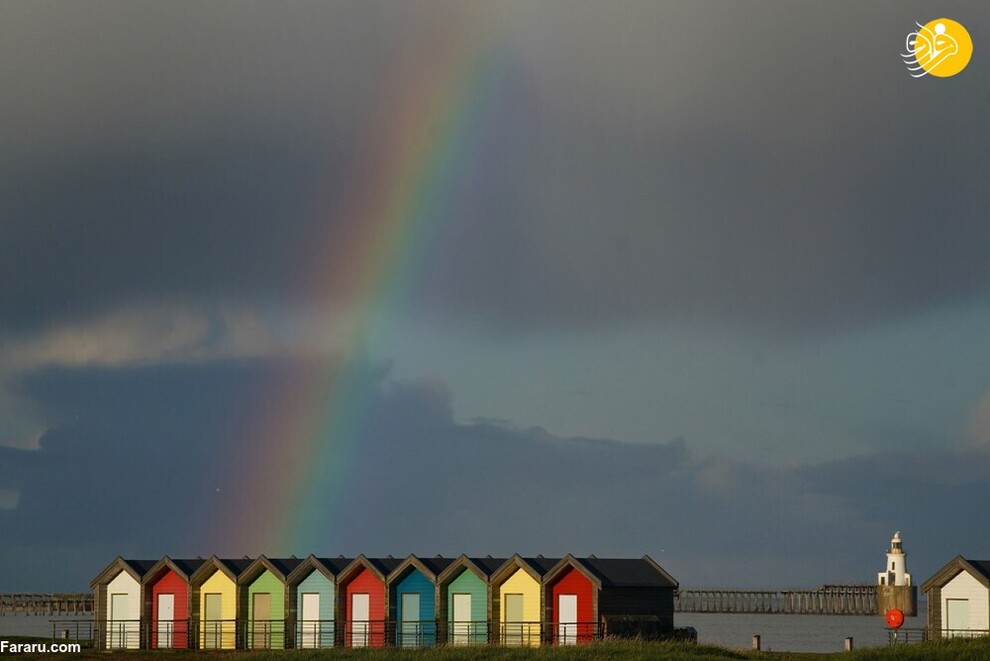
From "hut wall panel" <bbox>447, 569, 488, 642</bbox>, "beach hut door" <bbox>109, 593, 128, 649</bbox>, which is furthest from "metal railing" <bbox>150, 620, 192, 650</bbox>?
"hut wall panel" <bbox>447, 569, 488, 642</bbox>

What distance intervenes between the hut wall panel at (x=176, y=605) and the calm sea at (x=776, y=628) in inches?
1305

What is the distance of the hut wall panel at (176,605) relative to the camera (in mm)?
58438

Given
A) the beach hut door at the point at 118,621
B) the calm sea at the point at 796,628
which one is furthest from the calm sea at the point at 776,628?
the beach hut door at the point at 118,621

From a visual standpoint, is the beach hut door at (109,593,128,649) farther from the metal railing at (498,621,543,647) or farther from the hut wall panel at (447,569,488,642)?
the metal railing at (498,621,543,647)

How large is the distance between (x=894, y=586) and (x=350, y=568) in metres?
61.5

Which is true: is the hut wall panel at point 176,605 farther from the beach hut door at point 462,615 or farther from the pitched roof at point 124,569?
the beach hut door at point 462,615

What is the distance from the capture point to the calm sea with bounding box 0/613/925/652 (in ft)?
314

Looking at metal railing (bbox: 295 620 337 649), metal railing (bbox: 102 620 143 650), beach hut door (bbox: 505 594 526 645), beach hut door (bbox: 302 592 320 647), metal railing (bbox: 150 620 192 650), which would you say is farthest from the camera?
metal railing (bbox: 102 620 143 650)

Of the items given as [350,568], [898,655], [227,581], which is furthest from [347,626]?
[898,655]

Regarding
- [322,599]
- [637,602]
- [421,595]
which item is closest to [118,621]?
[322,599]

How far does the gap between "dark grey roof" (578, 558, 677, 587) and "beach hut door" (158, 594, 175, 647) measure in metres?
19.0

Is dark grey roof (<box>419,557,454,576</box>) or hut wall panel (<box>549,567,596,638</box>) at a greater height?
A: dark grey roof (<box>419,557,454,576</box>)

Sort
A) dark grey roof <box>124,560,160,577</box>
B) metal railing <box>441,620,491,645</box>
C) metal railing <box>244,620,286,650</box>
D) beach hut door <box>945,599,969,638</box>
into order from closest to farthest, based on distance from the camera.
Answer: beach hut door <box>945,599,969,638</box>
metal railing <box>441,620,491,645</box>
metal railing <box>244,620,286,650</box>
dark grey roof <box>124,560,160,577</box>

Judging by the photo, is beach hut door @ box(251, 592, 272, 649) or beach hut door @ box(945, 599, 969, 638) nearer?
beach hut door @ box(945, 599, 969, 638)
